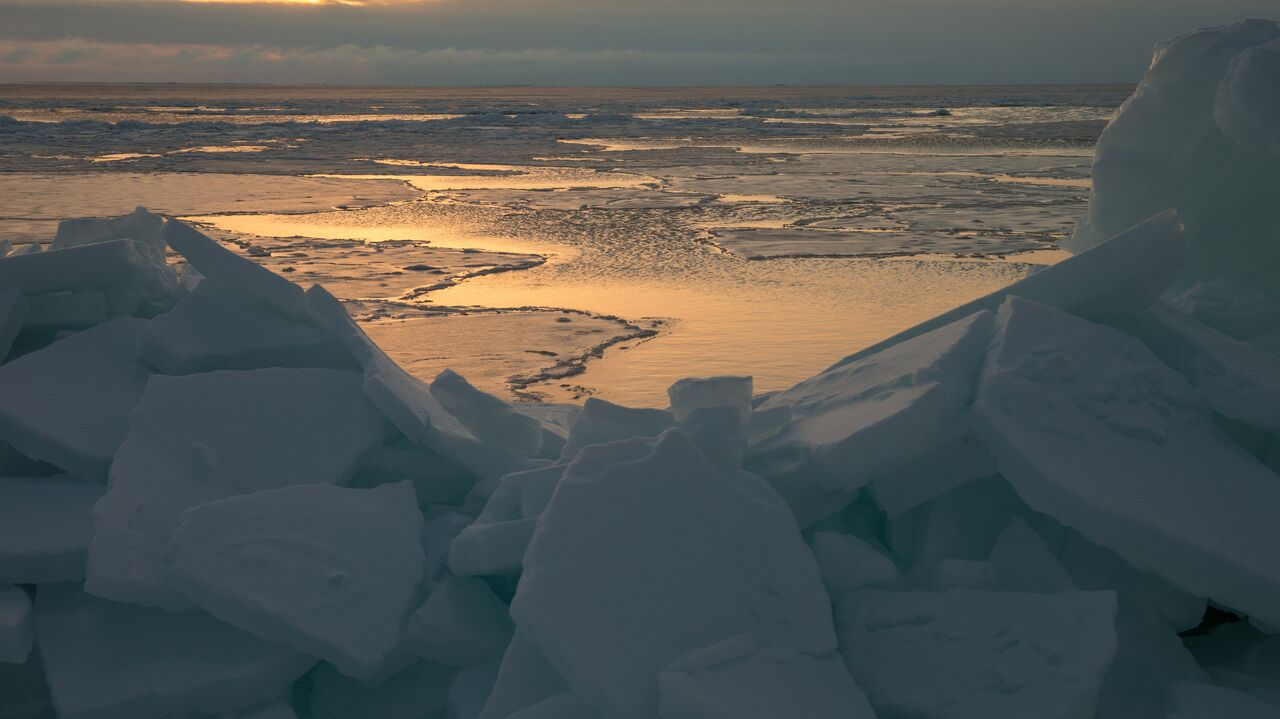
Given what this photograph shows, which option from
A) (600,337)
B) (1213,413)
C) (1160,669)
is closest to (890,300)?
(600,337)

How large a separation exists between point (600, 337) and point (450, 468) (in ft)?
8.46

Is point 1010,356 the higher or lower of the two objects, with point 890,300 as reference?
higher

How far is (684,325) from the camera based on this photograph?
19.0 ft

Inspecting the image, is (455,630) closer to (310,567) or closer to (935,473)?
(310,567)

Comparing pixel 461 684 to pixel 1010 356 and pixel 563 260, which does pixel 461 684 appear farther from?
pixel 563 260

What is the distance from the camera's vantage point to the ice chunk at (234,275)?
10.9ft

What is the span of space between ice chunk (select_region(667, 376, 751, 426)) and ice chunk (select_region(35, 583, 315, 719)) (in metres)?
1.09

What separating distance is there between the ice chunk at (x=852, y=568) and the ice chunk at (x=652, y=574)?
11 cm

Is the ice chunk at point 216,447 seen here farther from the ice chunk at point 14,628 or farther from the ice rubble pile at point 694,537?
the ice chunk at point 14,628

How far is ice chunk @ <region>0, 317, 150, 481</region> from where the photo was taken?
2.84 metres

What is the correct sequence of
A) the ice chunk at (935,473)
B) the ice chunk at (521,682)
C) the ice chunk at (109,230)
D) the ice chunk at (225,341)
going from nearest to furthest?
the ice chunk at (521,682) → the ice chunk at (935,473) → the ice chunk at (225,341) → the ice chunk at (109,230)

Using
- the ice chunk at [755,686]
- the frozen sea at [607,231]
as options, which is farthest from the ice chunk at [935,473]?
the frozen sea at [607,231]

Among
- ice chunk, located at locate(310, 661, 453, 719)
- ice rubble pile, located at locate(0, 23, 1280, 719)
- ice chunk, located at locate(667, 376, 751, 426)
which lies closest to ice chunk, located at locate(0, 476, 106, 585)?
ice rubble pile, located at locate(0, 23, 1280, 719)

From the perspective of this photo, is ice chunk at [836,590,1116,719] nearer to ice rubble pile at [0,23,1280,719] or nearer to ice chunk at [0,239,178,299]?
ice rubble pile at [0,23,1280,719]
